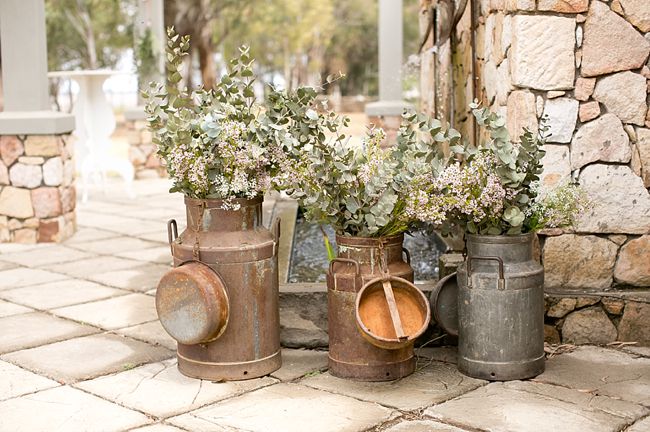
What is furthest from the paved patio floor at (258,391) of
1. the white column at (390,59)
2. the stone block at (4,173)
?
the white column at (390,59)

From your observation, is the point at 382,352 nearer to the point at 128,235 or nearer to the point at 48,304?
the point at 48,304

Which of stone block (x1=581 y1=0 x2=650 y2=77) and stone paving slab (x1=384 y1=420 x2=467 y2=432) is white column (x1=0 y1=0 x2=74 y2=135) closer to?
stone block (x1=581 y1=0 x2=650 y2=77)

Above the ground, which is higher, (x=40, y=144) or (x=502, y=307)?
(x=40, y=144)

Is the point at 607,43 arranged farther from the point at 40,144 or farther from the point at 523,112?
the point at 40,144

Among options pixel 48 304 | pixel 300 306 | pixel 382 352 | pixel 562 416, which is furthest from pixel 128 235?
pixel 562 416

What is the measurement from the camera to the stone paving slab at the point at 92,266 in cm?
600

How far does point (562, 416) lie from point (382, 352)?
0.78 m

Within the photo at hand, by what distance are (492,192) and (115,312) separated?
2.30 m

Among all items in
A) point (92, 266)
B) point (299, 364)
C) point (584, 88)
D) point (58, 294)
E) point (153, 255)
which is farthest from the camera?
point (153, 255)

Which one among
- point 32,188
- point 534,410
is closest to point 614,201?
point 534,410

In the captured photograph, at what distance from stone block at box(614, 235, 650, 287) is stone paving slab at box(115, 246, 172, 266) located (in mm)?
3015

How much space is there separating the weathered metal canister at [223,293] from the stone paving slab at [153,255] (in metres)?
2.34

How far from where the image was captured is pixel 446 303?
4.16m

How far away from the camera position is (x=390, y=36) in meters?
10.2
